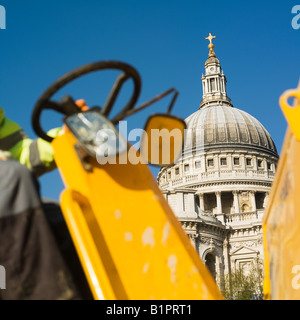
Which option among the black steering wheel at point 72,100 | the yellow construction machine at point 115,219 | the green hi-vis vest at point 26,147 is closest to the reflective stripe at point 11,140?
the green hi-vis vest at point 26,147

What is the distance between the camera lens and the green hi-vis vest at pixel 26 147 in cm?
229

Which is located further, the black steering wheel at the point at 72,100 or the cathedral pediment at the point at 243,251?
the cathedral pediment at the point at 243,251

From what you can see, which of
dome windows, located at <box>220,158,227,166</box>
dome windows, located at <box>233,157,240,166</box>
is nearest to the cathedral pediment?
dome windows, located at <box>220,158,227,166</box>

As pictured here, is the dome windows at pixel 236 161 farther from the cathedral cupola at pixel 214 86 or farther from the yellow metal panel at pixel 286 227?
the yellow metal panel at pixel 286 227

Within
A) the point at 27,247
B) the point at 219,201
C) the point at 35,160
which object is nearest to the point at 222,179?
the point at 219,201

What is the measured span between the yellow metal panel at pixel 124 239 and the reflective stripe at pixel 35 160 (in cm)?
36

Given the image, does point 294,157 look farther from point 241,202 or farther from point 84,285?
point 241,202

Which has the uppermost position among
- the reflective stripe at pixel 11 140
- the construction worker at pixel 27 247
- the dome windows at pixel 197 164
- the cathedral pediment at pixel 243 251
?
the dome windows at pixel 197 164

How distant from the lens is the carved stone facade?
37.0 m

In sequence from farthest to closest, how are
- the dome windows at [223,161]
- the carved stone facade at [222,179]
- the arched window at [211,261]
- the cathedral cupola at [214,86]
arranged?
the cathedral cupola at [214,86] < the dome windows at [223,161] < the arched window at [211,261] < the carved stone facade at [222,179]

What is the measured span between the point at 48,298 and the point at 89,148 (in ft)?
1.85

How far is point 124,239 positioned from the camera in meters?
1.87

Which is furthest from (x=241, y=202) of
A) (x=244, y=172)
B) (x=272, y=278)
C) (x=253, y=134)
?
(x=272, y=278)

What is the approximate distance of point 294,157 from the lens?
6.40 feet
